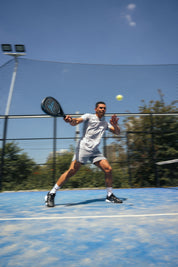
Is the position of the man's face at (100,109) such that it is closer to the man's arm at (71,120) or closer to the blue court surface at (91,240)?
the man's arm at (71,120)

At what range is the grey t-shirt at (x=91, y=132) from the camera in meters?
3.63

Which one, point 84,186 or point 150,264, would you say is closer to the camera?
point 150,264

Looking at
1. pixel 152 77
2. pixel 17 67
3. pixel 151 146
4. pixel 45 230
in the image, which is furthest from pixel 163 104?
pixel 45 230

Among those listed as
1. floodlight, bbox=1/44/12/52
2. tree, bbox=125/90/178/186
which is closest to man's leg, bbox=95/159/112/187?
tree, bbox=125/90/178/186

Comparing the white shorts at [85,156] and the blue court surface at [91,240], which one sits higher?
the white shorts at [85,156]

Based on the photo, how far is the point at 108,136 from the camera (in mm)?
6941

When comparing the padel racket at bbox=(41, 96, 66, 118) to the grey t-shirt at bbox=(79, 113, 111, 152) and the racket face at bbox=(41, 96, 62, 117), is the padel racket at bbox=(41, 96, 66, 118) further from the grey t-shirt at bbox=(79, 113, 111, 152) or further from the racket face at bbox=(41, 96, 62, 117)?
the grey t-shirt at bbox=(79, 113, 111, 152)

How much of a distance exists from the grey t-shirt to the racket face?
48 cm

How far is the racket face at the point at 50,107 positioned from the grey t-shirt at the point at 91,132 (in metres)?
0.48

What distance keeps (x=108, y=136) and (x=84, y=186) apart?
1880mm

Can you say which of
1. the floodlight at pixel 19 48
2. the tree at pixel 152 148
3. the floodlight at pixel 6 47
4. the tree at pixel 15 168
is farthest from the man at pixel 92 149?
the floodlight at pixel 6 47

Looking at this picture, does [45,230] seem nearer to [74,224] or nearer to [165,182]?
[74,224]

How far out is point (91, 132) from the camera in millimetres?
3680

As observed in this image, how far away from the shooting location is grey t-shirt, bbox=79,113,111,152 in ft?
11.9
